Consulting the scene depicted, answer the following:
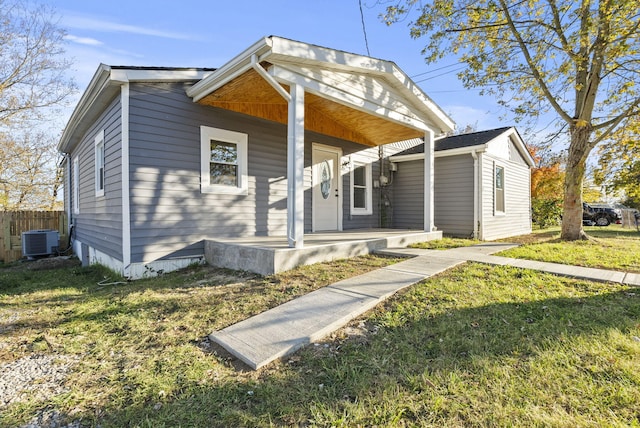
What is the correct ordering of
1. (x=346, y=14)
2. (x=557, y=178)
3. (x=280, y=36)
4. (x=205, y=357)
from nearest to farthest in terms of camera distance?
1. (x=205, y=357)
2. (x=280, y=36)
3. (x=346, y=14)
4. (x=557, y=178)

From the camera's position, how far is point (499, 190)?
9383 millimetres

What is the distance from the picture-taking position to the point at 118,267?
5.15 m

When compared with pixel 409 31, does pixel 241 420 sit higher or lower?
lower

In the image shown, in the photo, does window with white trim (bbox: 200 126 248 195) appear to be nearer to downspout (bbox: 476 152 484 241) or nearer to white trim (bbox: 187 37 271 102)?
white trim (bbox: 187 37 271 102)

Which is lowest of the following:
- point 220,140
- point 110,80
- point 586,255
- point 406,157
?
point 586,255

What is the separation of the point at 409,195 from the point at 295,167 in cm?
600

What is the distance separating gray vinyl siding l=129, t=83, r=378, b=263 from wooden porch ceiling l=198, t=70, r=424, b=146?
236 millimetres

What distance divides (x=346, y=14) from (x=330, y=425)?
7.91 metres

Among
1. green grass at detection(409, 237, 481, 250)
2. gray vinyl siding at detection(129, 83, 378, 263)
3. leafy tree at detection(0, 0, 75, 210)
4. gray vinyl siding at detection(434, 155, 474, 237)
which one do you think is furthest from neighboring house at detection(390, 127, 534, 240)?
leafy tree at detection(0, 0, 75, 210)

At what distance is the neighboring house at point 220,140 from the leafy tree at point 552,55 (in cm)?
238

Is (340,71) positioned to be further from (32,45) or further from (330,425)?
(32,45)

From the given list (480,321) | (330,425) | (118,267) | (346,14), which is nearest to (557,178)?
(346,14)

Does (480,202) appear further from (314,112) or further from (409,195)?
(314,112)

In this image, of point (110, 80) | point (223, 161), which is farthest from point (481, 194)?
point (110, 80)
